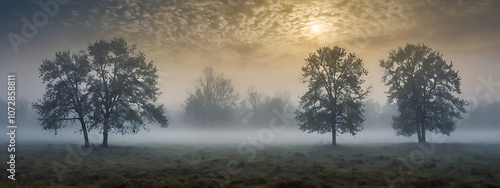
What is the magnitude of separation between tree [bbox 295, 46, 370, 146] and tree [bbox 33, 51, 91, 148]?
2673cm

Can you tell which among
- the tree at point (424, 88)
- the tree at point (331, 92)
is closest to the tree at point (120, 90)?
the tree at point (331, 92)

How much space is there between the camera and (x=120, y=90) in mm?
31188

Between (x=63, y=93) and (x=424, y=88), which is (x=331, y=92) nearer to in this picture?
(x=424, y=88)

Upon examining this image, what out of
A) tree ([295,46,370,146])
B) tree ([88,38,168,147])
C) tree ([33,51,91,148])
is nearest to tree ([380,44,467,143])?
tree ([295,46,370,146])

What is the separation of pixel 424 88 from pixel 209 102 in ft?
155

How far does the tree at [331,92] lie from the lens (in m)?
33.6

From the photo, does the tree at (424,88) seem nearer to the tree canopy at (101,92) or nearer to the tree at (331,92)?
the tree at (331,92)

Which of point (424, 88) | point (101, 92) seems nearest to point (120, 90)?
point (101, 92)

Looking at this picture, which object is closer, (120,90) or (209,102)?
(120,90)

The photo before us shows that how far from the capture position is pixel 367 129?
99500 mm

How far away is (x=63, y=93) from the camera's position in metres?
29.8

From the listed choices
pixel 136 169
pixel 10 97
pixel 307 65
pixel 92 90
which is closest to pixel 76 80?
pixel 92 90

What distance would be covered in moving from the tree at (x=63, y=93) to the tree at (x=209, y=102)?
36.3 metres

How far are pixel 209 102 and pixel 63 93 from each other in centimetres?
3931
